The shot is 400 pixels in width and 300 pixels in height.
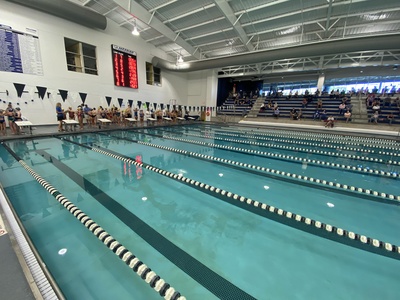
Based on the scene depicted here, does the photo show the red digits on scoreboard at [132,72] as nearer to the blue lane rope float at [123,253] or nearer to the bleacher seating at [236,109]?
the bleacher seating at [236,109]

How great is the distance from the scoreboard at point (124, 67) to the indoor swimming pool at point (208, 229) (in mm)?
8035

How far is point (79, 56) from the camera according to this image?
891cm

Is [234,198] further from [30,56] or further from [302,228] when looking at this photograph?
[30,56]

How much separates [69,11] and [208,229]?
9.93 m

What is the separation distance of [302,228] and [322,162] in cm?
291

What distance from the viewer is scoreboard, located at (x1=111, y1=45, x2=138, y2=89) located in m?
10.0

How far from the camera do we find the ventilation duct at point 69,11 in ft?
22.0

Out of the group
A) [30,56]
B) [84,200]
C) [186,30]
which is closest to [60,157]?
[84,200]

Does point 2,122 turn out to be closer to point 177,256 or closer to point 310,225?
point 177,256

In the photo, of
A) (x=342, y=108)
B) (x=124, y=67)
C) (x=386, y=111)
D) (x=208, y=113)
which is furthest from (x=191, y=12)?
(x=386, y=111)

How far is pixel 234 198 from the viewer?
2.31 meters

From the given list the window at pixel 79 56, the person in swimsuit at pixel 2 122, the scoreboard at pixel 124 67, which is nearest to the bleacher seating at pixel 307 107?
the scoreboard at pixel 124 67

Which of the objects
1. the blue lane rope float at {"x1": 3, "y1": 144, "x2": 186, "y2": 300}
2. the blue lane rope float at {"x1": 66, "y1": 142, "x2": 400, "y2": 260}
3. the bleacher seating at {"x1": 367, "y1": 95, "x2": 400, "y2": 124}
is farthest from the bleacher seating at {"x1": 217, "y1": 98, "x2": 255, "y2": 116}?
the blue lane rope float at {"x1": 3, "y1": 144, "x2": 186, "y2": 300}

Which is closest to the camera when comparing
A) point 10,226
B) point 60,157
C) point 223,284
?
point 223,284
